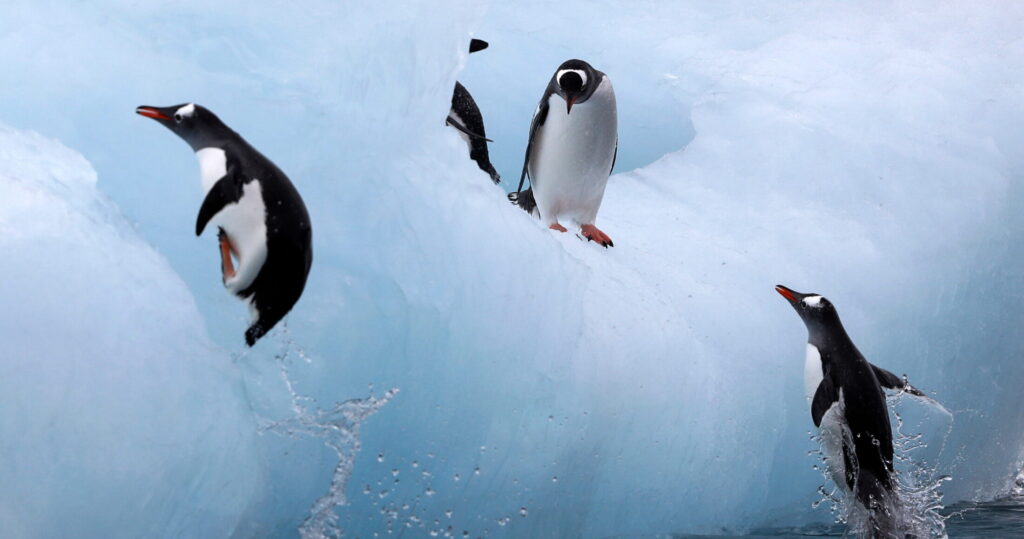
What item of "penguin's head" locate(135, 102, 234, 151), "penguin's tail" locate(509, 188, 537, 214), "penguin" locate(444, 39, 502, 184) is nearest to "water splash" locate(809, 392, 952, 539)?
"penguin's tail" locate(509, 188, 537, 214)

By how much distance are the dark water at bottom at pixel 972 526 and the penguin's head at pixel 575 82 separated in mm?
1309

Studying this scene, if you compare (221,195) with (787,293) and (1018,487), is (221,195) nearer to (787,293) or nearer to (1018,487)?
(787,293)

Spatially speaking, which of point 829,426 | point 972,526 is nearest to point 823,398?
point 829,426

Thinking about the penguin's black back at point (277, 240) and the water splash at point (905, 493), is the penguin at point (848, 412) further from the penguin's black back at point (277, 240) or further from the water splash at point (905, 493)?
the penguin's black back at point (277, 240)

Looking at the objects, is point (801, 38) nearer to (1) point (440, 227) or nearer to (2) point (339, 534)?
(1) point (440, 227)

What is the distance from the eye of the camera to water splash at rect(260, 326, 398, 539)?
2379mm

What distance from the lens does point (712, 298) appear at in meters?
3.52

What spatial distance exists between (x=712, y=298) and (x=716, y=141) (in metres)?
1.13

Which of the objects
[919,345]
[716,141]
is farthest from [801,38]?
[919,345]

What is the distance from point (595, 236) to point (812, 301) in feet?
2.29

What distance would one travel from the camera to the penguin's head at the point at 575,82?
3500 millimetres

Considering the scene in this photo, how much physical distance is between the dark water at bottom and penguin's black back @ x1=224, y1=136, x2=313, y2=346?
1.56 metres

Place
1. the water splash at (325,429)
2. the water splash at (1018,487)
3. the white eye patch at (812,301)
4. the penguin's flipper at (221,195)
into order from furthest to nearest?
the water splash at (1018,487) → the white eye patch at (812,301) → the water splash at (325,429) → the penguin's flipper at (221,195)

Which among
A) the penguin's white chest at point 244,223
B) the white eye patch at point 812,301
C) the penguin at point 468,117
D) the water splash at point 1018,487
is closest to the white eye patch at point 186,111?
the penguin's white chest at point 244,223
